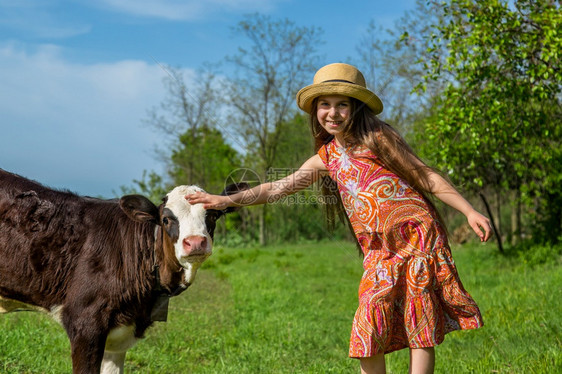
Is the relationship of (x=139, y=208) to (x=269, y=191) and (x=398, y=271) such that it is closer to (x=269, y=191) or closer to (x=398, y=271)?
(x=269, y=191)

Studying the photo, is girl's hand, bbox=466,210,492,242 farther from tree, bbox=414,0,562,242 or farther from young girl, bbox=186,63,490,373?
tree, bbox=414,0,562,242

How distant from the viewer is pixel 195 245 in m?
3.29

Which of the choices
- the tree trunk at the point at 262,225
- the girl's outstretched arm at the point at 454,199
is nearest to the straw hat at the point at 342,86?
the girl's outstretched arm at the point at 454,199

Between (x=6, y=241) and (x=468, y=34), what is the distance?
26.0ft

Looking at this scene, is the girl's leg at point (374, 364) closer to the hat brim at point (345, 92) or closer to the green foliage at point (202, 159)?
the hat brim at point (345, 92)

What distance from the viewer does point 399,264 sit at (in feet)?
9.55

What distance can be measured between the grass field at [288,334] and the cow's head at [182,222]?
4.67ft

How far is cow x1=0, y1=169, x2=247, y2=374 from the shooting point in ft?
11.4

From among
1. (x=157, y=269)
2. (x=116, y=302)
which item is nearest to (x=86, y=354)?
(x=116, y=302)

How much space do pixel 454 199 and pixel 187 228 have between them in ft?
5.34

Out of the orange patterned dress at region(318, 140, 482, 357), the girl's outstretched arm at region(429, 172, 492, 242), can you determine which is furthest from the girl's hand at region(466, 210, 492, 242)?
the orange patterned dress at region(318, 140, 482, 357)

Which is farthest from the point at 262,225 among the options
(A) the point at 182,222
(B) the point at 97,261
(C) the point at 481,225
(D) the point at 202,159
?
(C) the point at 481,225

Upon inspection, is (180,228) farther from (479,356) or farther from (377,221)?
(479,356)

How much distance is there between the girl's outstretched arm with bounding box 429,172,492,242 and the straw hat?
0.55 meters
